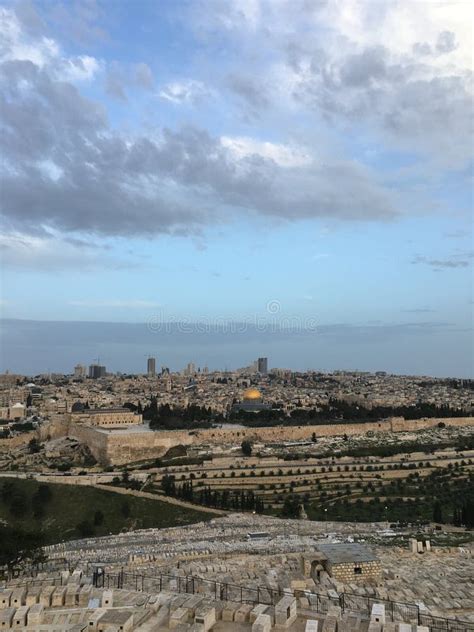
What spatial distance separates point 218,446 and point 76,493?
43.1ft

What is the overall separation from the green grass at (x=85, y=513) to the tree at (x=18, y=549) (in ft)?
23.3

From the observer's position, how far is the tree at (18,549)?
1482 centimetres

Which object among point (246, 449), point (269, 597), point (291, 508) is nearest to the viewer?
point (269, 597)

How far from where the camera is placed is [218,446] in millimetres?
40062

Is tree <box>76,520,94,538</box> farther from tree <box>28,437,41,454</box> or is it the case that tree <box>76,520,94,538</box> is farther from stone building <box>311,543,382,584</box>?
tree <box>28,437,41,454</box>

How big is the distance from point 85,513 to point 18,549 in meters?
11.3

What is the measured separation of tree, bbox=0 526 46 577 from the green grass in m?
7.11

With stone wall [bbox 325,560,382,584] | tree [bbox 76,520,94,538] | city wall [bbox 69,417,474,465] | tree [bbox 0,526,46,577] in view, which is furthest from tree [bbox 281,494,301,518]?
city wall [bbox 69,417,474,465]

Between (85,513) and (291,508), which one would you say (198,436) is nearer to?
(85,513)

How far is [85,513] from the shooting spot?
26.0 metres

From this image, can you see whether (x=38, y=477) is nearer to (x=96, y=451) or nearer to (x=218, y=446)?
(x=96, y=451)

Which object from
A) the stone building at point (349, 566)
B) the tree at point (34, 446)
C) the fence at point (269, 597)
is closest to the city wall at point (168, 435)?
the tree at point (34, 446)

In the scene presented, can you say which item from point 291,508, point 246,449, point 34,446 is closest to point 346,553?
point 291,508

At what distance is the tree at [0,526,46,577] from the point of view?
48.6 feet
